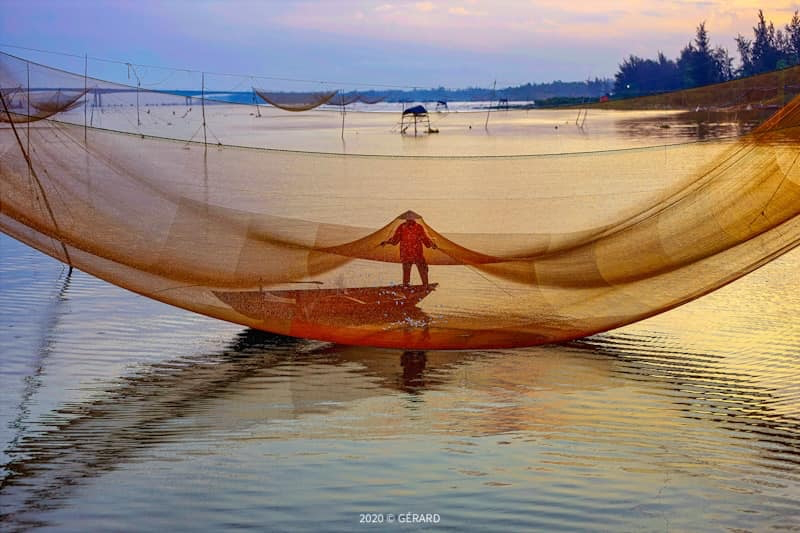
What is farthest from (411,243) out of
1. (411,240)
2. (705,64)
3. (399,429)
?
(705,64)

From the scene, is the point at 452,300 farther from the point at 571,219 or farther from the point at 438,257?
the point at 571,219

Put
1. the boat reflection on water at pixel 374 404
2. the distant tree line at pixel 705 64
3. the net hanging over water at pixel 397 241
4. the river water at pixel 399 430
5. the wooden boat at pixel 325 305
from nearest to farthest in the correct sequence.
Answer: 1. the river water at pixel 399 430
2. the boat reflection on water at pixel 374 404
3. the net hanging over water at pixel 397 241
4. the wooden boat at pixel 325 305
5. the distant tree line at pixel 705 64

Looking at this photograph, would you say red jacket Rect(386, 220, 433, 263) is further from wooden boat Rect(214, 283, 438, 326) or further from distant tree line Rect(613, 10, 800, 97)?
distant tree line Rect(613, 10, 800, 97)

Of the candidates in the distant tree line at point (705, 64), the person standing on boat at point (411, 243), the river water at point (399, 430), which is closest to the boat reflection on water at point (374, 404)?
the river water at point (399, 430)

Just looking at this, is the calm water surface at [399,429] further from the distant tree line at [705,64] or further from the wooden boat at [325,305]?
the distant tree line at [705,64]

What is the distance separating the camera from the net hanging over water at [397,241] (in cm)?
546

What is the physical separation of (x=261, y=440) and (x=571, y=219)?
8.83ft

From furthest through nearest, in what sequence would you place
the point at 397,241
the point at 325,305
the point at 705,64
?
the point at 705,64
the point at 397,241
the point at 325,305

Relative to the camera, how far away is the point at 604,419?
16.3 feet

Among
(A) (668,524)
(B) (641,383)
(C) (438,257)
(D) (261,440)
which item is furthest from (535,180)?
(A) (668,524)

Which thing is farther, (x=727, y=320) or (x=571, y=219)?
(x=727, y=320)

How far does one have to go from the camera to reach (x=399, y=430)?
4.84 m

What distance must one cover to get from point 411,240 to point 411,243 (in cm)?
2

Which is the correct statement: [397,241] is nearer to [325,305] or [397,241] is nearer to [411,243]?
[411,243]
